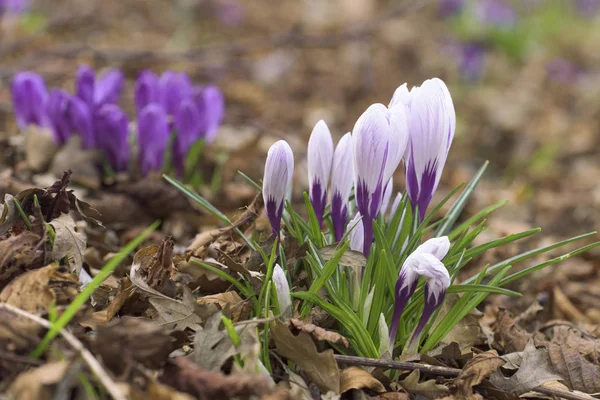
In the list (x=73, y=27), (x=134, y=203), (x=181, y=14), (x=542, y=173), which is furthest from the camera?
(x=181, y=14)

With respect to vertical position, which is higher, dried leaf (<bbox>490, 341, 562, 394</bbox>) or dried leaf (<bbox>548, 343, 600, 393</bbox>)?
dried leaf (<bbox>490, 341, 562, 394</bbox>)

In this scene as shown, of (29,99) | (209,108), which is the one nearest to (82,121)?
(29,99)

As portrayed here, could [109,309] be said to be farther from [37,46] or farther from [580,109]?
[580,109]

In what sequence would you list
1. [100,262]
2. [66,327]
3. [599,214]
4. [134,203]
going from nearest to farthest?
1. [66,327]
2. [100,262]
3. [134,203]
4. [599,214]

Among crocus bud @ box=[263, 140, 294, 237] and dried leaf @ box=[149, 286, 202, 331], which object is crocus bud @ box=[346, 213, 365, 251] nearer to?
crocus bud @ box=[263, 140, 294, 237]

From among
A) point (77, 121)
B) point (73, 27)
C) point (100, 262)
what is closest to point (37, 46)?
point (73, 27)

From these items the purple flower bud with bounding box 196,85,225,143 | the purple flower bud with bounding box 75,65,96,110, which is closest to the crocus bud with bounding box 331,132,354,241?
the purple flower bud with bounding box 196,85,225,143
